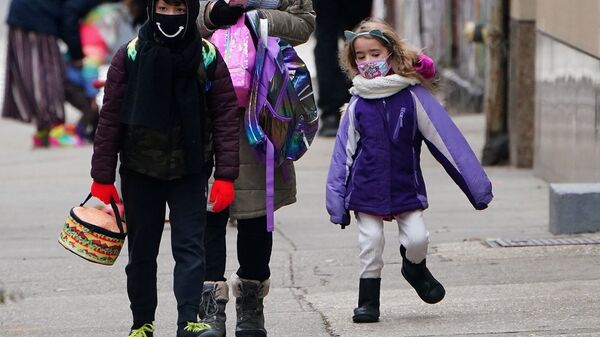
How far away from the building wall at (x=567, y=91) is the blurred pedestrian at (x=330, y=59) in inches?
117

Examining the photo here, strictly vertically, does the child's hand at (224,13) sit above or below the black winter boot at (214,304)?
above

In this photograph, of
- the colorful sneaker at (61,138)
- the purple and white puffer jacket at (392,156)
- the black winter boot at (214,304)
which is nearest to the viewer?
the black winter boot at (214,304)

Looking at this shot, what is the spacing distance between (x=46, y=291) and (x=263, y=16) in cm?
238

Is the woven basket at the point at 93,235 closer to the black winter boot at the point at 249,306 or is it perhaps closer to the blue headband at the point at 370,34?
the black winter boot at the point at 249,306

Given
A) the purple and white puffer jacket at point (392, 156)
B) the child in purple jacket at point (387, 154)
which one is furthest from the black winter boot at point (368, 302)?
the purple and white puffer jacket at point (392, 156)

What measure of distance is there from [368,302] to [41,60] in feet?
30.1

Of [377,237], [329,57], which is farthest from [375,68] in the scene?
[329,57]

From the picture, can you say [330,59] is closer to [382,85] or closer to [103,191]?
[382,85]

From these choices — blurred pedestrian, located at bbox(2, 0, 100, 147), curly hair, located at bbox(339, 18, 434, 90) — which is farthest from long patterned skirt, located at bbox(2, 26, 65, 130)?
curly hair, located at bbox(339, 18, 434, 90)

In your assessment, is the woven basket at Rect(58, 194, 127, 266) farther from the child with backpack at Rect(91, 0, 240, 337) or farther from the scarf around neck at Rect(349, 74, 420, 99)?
the scarf around neck at Rect(349, 74, 420, 99)

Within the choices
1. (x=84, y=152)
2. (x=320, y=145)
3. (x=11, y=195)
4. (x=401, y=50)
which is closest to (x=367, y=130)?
(x=401, y=50)

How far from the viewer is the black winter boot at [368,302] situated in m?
6.74

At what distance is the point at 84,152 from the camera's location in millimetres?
15266

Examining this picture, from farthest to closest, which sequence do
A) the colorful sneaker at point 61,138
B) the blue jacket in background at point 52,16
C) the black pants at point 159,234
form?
the colorful sneaker at point 61,138, the blue jacket in background at point 52,16, the black pants at point 159,234
